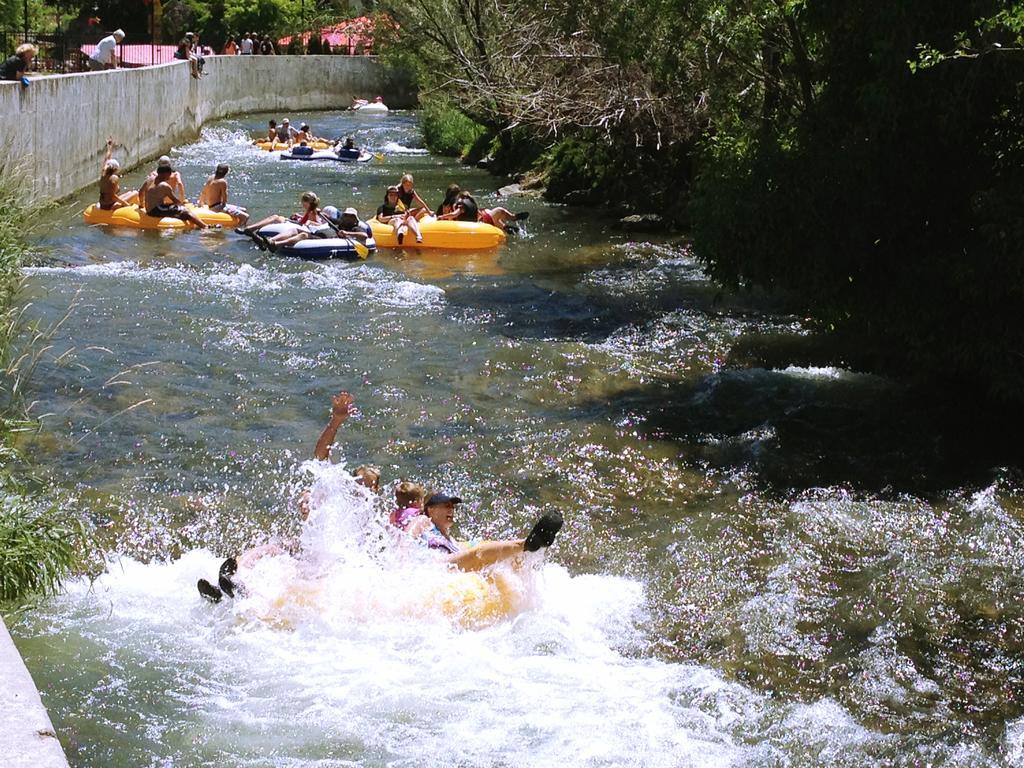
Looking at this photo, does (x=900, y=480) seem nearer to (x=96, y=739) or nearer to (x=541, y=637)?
(x=541, y=637)

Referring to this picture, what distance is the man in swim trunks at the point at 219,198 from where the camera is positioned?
2028 centimetres

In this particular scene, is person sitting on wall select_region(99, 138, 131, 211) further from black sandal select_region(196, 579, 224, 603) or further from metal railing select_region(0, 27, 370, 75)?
black sandal select_region(196, 579, 224, 603)

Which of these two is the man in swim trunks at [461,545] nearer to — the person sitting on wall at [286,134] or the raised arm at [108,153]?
the raised arm at [108,153]

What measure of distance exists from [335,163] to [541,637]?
24.4 metres

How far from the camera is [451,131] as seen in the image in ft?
113

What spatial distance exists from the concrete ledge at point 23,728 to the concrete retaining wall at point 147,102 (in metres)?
6.18

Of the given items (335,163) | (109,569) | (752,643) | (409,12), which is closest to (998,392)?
(752,643)

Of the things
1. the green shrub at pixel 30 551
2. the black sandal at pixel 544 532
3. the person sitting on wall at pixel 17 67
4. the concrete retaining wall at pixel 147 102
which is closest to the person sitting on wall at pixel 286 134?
the concrete retaining wall at pixel 147 102

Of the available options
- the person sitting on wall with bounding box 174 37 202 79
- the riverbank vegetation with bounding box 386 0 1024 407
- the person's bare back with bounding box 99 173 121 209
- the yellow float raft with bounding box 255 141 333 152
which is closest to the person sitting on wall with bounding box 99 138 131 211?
the person's bare back with bounding box 99 173 121 209

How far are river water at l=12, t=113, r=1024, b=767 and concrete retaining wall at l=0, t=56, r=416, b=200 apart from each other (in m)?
2.47

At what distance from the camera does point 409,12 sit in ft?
84.1

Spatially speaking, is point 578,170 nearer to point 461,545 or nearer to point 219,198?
point 219,198

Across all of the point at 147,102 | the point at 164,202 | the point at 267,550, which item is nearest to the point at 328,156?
the point at 147,102

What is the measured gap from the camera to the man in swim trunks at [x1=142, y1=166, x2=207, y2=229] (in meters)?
19.7
